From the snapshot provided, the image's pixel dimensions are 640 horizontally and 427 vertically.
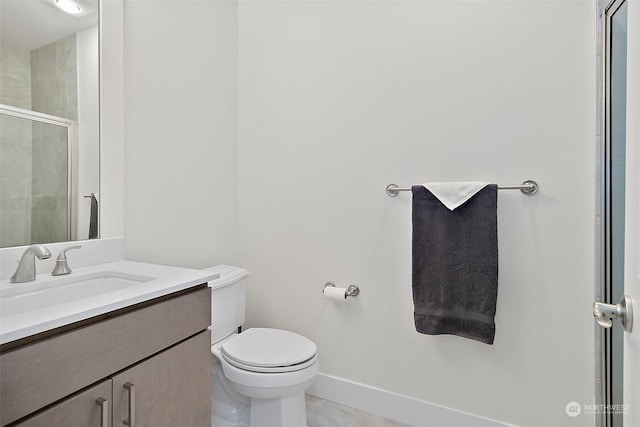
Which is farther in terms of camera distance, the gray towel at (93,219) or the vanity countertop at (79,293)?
the gray towel at (93,219)

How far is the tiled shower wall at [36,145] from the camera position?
1.14 meters

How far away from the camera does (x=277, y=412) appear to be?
4.78 feet

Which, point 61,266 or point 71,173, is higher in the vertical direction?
point 71,173

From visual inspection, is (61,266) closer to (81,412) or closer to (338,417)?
(81,412)

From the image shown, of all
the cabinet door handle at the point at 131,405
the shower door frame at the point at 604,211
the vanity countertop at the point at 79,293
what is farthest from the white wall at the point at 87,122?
the shower door frame at the point at 604,211

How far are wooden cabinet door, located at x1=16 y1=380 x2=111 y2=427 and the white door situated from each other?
3.55ft

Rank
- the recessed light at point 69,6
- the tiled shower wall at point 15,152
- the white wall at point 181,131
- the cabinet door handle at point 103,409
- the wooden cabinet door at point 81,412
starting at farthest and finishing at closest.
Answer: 1. the white wall at point 181,131
2. the recessed light at point 69,6
3. the tiled shower wall at point 15,152
4. the cabinet door handle at point 103,409
5. the wooden cabinet door at point 81,412

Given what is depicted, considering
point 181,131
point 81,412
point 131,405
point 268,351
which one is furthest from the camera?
point 181,131

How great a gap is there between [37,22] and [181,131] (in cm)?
65

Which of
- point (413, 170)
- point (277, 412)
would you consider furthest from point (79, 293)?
point (413, 170)

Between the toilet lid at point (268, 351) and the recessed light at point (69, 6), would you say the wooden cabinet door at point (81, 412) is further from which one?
the recessed light at point (69, 6)

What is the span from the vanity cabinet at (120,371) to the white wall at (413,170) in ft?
2.82

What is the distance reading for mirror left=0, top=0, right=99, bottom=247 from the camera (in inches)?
45.2

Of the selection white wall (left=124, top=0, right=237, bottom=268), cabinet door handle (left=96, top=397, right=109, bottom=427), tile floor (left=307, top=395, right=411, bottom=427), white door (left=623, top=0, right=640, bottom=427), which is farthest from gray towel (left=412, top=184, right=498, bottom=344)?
cabinet door handle (left=96, top=397, right=109, bottom=427)
